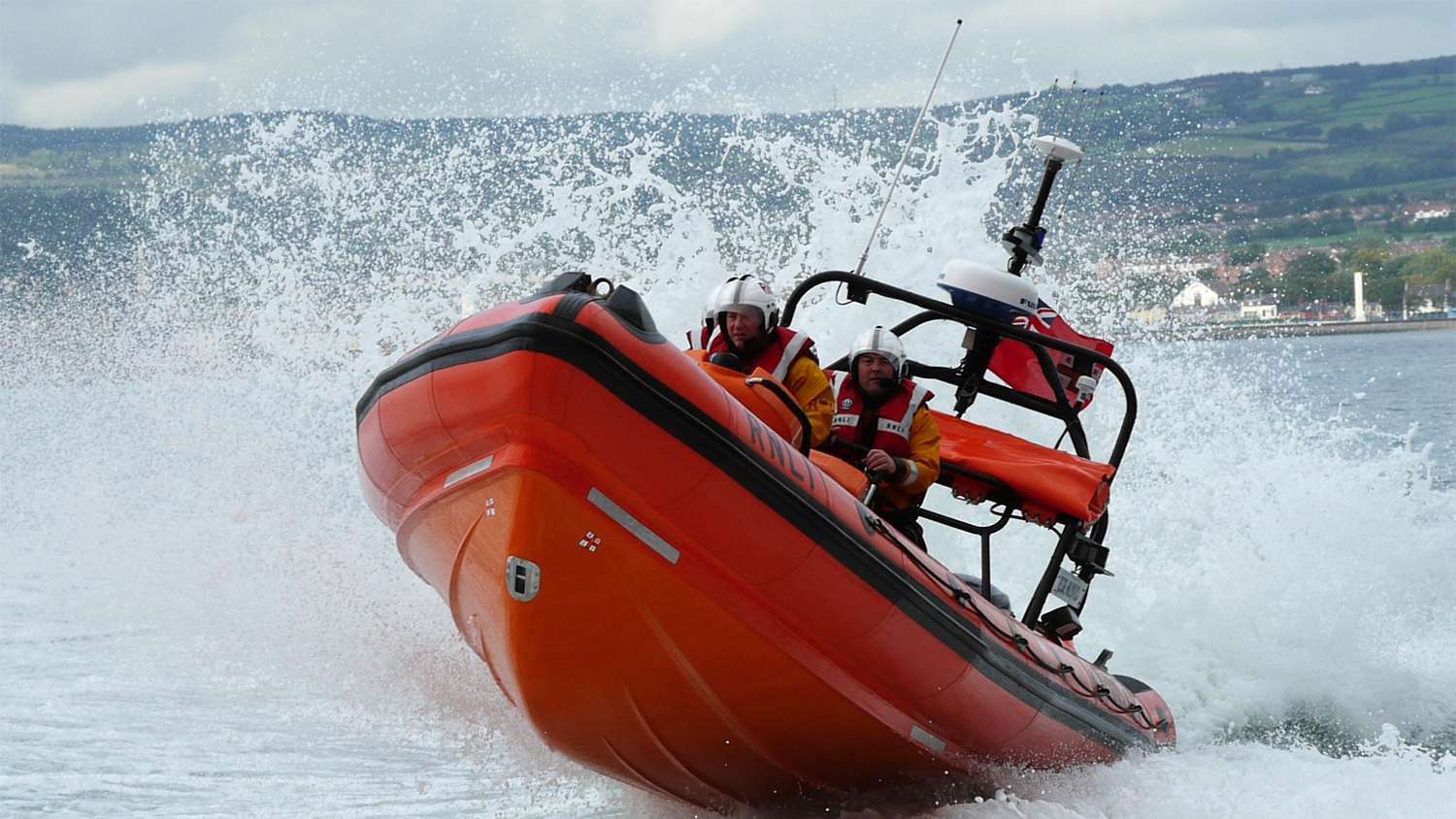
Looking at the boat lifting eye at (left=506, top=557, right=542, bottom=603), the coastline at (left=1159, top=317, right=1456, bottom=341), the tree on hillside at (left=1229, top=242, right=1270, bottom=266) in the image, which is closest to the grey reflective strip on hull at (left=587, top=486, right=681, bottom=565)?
the boat lifting eye at (left=506, top=557, right=542, bottom=603)

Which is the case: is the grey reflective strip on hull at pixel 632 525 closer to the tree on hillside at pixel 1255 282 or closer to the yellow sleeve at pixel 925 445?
the yellow sleeve at pixel 925 445

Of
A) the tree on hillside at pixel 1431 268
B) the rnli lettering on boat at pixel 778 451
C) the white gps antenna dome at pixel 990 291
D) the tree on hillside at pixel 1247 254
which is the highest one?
the tree on hillside at pixel 1431 268

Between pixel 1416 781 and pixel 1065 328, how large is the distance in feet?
6.40

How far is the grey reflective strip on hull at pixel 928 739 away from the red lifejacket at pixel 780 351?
1272 millimetres

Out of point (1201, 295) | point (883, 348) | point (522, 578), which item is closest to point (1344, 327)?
point (1201, 295)

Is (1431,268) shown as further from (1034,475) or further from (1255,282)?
(1034,475)

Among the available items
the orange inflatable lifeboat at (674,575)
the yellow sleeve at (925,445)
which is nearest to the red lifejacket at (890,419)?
the yellow sleeve at (925,445)

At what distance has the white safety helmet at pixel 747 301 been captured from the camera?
163 inches

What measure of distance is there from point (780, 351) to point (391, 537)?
132 inches

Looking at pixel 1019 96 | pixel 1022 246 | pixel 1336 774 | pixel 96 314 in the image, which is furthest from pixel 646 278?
pixel 96 314

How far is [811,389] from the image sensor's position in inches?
162

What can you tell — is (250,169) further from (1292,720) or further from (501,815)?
(1292,720)

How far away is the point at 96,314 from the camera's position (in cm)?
1686

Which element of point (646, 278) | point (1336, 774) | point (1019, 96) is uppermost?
point (1019, 96)
